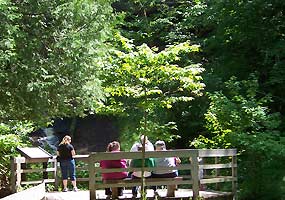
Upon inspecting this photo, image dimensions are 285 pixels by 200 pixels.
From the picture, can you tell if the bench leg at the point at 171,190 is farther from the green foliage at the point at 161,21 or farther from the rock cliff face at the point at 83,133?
the rock cliff face at the point at 83,133

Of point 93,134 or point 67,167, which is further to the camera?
point 93,134

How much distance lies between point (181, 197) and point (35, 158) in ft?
13.9

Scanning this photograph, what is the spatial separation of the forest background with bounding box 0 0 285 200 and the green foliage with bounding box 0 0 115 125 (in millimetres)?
23

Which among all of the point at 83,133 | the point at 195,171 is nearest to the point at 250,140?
the point at 195,171

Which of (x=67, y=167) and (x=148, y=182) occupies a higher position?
(x=67, y=167)

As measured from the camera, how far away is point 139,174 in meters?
10.2

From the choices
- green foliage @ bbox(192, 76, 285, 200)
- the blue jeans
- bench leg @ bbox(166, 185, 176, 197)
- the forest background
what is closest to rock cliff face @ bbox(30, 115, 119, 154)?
the forest background

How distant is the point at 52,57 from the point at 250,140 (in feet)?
18.8

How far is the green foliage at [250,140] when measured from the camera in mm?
12930

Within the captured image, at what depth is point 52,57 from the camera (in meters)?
11.4

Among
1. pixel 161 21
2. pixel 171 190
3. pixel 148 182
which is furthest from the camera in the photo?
pixel 161 21

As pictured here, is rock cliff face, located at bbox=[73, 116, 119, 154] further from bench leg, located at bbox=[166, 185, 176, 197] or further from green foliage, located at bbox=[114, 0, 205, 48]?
bench leg, located at bbox=[166, 185, 176, 197]

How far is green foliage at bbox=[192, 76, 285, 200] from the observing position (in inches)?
509

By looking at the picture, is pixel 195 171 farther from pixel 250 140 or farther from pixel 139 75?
pixel 250 140
